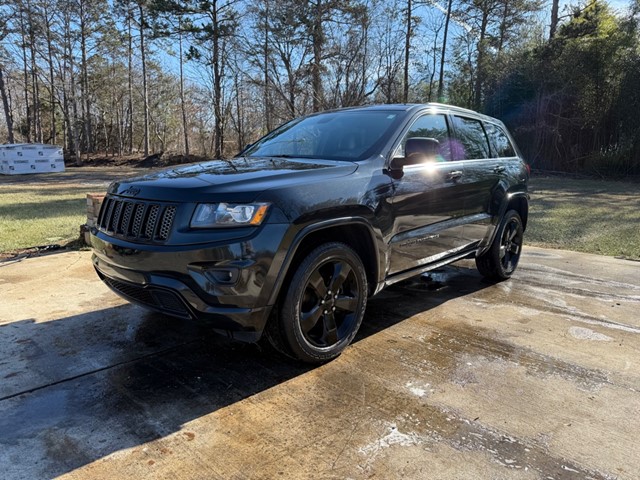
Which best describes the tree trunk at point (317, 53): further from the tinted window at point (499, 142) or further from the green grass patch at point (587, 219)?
the tinted window at point (499, 142)

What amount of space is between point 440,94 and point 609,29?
9.49 meters

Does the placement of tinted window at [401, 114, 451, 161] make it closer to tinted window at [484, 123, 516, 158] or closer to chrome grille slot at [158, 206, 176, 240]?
tinted window at [484, 123, 516, 158]

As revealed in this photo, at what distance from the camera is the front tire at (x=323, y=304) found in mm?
2805

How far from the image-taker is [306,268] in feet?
9.25

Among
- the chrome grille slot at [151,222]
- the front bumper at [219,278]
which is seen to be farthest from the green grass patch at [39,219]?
the front bumper at [219,278]

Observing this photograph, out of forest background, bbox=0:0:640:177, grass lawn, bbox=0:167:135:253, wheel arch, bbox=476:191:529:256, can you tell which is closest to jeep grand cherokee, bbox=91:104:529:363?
wheel arch, bbox=476:191:529:256

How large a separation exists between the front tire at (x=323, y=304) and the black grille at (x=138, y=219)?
31.7 inches

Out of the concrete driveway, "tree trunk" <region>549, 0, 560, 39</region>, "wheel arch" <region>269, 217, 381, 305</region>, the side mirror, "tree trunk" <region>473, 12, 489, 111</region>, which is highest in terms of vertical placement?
"tree trunk" <region>549, 0, 560, 39</region>

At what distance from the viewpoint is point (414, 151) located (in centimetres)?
336

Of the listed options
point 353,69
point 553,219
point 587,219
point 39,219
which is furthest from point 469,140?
point 353,69

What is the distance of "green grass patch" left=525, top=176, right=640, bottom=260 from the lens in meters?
7.06

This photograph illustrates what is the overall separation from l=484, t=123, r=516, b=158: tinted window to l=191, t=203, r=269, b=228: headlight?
319 centimetres

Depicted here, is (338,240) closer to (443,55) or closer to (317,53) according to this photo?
(317,53)

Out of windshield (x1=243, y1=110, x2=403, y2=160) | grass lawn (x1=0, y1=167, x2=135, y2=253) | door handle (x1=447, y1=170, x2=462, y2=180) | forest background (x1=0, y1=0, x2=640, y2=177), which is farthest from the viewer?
forest background (x1=0, y1=0, x2=640, y2=177)
